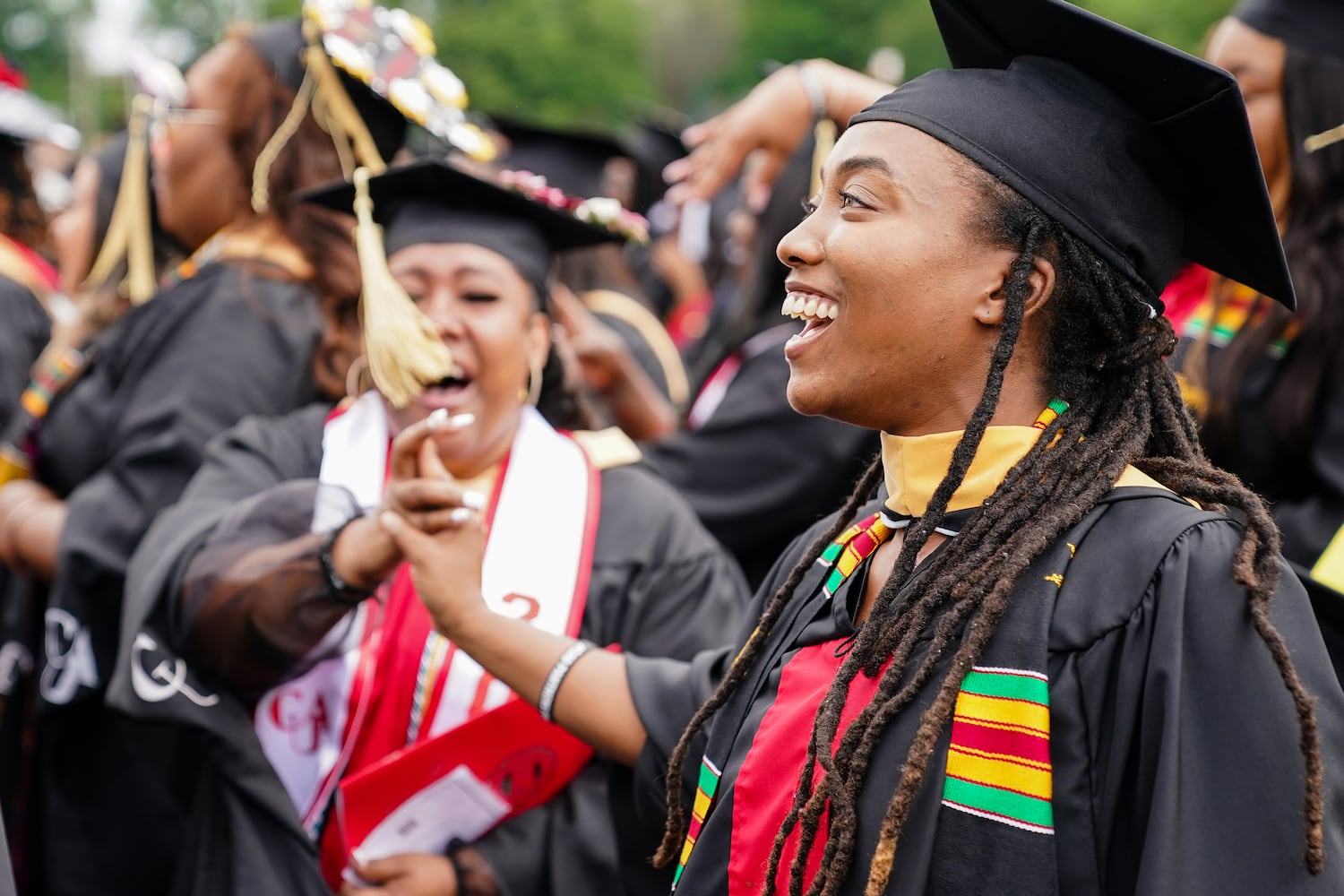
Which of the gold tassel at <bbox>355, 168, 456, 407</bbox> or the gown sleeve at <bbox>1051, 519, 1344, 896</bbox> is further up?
the gold tassel at <bbox>355, 168, 456, 407</bbox>

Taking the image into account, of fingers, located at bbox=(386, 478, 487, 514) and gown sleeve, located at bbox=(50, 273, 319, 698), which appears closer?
fingers, located at bbox=(386, 478, 487, 514)

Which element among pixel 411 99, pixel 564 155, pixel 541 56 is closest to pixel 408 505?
pixel 411 99

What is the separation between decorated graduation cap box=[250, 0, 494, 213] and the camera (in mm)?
3379

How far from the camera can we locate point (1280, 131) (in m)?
3.39

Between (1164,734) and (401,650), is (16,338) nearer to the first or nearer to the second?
(401,650)

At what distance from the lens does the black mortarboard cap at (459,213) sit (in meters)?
3.14

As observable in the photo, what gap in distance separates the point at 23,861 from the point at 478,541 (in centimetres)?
215

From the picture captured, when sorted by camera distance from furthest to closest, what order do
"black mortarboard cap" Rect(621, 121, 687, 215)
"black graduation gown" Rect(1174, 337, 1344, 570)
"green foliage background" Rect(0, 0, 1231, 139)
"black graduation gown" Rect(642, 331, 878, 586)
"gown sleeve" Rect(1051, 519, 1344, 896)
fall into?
"green foliage background" Rect(0, 0, 1231, 139), "black mortarboard cap" Rect(621, 121, 687, 215), "black graduation gown" Rect(642, 331, 878, 586), "black graduation gown" Rect(1174, 337, 1344, 570), "gown sleeve" Rect(1051, 519, 1344, 896)

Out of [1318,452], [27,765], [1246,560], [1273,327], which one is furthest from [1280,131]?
[27,765]

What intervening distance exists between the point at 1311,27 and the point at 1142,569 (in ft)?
7.10

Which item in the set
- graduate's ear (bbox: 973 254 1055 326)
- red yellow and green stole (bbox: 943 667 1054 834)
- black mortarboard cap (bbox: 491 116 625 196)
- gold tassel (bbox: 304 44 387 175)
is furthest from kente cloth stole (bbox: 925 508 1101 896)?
black mortarboard cap (bbox: 491 116 625 196)

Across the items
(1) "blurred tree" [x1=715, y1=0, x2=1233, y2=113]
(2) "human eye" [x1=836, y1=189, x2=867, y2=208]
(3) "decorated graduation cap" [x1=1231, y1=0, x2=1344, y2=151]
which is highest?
(1) "blurred tree" [x1=715, y1=0, x2=1233, y2=113]

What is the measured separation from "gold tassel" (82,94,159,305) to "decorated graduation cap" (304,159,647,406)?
4.11ft

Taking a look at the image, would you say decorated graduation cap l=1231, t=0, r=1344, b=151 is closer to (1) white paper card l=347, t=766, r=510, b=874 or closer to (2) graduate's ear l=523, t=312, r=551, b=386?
(2) graduate's ear l=523, t=312, r=551, b=386
